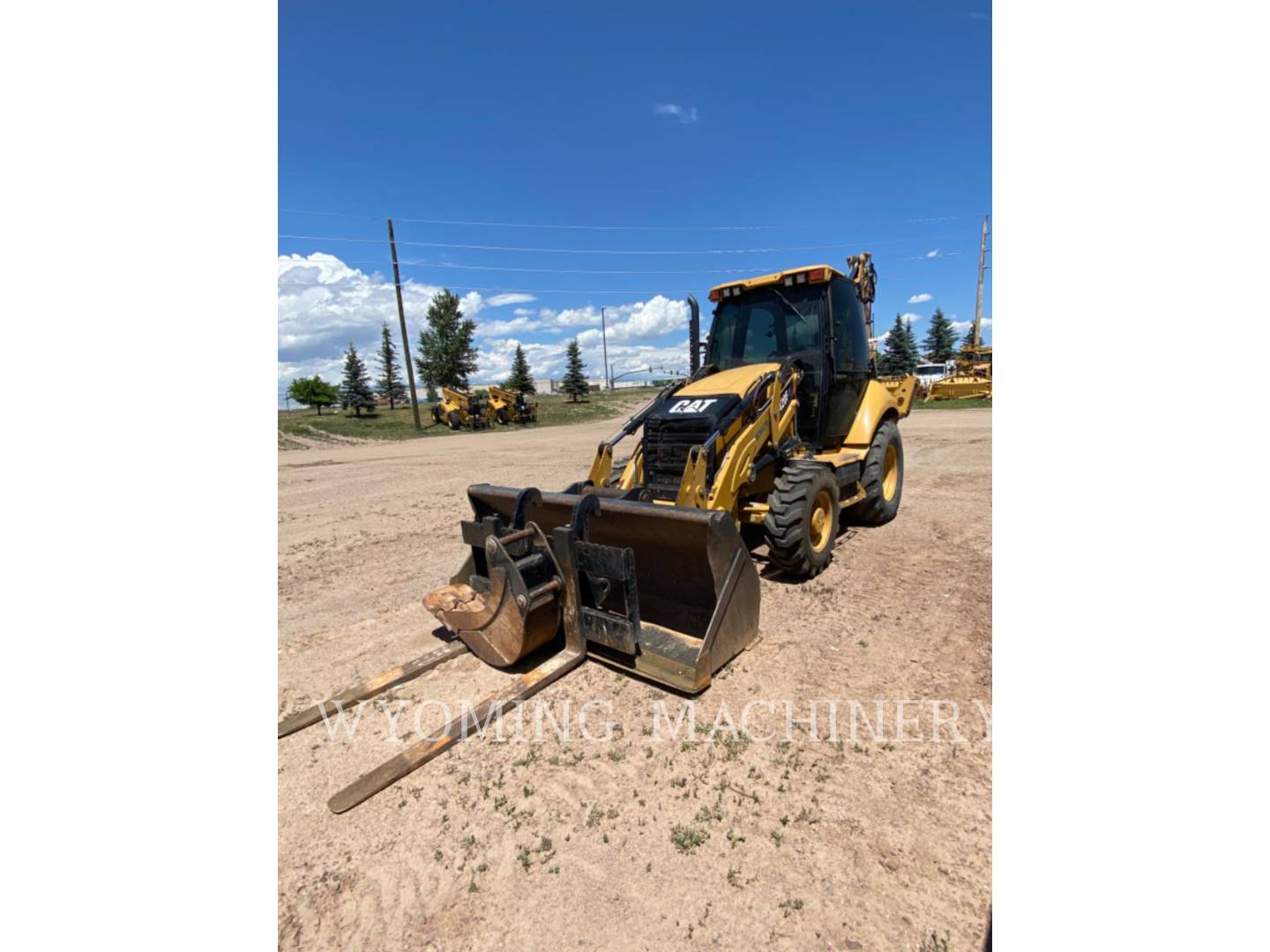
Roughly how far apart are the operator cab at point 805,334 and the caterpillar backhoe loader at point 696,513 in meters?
0.02

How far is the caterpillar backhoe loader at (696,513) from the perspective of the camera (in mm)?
3375

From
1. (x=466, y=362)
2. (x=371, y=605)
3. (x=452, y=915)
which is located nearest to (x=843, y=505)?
(x=371, y=605)

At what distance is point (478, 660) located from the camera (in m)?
3.74

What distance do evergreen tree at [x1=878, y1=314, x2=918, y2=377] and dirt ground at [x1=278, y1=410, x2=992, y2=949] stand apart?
43.2m

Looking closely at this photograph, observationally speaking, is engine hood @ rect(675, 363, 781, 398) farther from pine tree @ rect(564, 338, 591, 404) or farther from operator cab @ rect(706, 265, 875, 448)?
pine tree @ rect(564, 338, 591, 404)

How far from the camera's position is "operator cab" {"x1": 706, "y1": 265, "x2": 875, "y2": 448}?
5684 mm

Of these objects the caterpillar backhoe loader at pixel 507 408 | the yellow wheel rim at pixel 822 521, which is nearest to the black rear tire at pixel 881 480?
the yellow wheel rim at pixel 822 521

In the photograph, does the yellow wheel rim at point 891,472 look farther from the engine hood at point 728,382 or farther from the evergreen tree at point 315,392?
the evergreen tree at point 315,392

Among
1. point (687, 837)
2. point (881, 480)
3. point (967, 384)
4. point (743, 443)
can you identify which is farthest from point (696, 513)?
point (967, 384)

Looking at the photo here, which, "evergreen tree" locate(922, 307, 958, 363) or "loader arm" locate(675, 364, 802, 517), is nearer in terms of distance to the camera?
"loader arm" locate(675, 364, 802, 517)

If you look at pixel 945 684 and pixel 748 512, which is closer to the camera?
pixel 945 684

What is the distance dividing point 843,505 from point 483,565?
347cm

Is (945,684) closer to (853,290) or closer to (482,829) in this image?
(482,829)

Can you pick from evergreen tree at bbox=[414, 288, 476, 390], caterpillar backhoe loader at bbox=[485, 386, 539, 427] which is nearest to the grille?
caterpillar backhoe loader at bbox=[485, 386, 539, 427]
